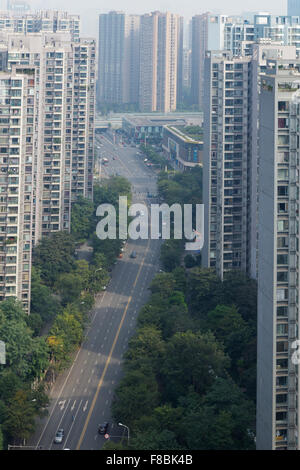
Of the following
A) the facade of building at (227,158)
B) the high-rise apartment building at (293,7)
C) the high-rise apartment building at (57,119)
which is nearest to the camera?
the facade of building at (227,158)

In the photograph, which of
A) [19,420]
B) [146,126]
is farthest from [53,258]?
[146,126]

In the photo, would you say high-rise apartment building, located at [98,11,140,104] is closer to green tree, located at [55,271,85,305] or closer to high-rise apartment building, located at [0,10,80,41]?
high-rise apartment building, located at [0,10,80,41]

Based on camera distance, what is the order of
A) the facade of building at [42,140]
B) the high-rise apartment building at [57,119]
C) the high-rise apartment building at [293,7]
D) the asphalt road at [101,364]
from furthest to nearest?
the high-rise apartment building at [293,7] < the high-rise apartment building at [57,119] < the facade of building at [42,140] < the asphalt road at [101,364]

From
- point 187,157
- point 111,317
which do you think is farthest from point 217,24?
point 111,317

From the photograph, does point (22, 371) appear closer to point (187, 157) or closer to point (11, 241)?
point (11, 241)

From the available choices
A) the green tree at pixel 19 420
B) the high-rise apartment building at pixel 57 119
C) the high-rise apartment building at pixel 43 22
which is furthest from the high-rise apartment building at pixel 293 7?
the green tree at pixel 19 420

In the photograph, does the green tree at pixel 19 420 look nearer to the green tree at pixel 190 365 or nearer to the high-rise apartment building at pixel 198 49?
the green tree at pixel 190 365
